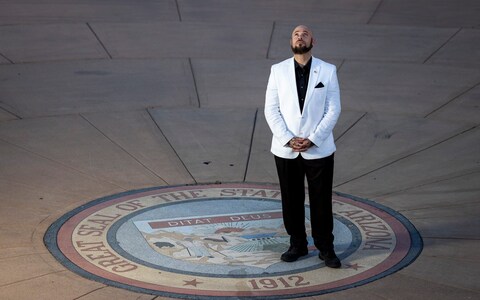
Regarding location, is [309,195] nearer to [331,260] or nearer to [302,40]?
[331,260]

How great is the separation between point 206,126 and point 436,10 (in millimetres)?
6453

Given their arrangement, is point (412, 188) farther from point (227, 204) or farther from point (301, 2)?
point (301, 2)

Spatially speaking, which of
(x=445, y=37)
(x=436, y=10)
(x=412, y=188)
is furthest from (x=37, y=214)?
(x=436, y=10)

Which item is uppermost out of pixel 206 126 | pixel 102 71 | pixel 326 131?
pixel 102 71

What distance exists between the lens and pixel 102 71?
39.9 feet

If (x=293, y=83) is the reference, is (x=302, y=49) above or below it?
above

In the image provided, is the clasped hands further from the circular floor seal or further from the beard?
the circular floor seal

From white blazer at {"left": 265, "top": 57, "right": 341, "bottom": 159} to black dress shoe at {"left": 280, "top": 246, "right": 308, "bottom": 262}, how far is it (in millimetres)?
737

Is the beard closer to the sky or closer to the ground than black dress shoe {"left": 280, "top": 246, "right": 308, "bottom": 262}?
closer to the sky

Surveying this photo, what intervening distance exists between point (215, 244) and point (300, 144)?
3.88 feet

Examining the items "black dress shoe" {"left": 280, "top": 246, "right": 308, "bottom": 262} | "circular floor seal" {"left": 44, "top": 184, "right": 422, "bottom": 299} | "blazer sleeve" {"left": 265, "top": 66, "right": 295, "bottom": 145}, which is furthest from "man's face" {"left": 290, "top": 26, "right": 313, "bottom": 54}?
"circular floor seal" {"left": 44, "top": 184, "right": 422, "bottom": 299}

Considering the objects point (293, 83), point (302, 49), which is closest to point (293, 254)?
point (293, 83)

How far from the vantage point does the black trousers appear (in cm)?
676

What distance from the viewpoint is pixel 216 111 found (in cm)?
1092
